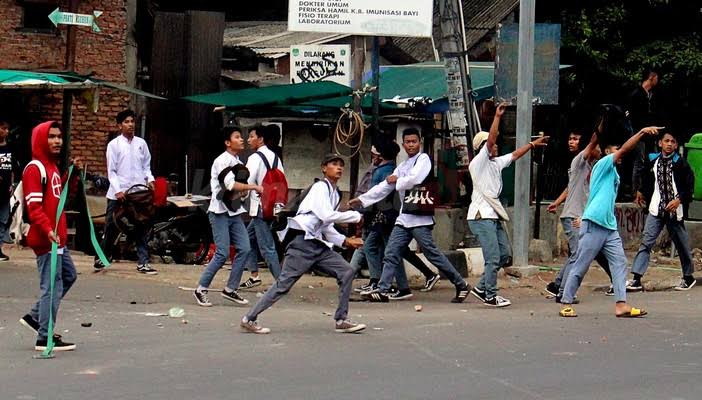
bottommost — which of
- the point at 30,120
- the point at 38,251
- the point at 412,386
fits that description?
the point at 412,386

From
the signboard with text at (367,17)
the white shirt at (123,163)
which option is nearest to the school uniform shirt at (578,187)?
the signboard with text at (367,17)

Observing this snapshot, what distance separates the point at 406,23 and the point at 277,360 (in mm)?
6445

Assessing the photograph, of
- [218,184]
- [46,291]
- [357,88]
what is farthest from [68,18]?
[46,291]

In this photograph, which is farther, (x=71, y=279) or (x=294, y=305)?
(x=294, y=305)

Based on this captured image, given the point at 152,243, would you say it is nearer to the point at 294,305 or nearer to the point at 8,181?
the point at 8,181

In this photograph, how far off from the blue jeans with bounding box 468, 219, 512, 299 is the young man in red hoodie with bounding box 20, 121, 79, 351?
4455mm

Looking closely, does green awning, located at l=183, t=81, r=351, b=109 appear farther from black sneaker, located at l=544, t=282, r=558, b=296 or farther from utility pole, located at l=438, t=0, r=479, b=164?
black sneaker, located at l=544, t=282, r=558, b=296

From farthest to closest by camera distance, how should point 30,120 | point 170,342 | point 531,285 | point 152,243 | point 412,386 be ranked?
point 30,120, point 152,243, point 531,285, point 170,342, point 412,386

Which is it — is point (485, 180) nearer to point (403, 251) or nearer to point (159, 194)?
point (403, 251)

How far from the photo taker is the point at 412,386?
8375mm

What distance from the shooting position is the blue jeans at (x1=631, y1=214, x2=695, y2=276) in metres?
14.2

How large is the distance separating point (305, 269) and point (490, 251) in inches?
103

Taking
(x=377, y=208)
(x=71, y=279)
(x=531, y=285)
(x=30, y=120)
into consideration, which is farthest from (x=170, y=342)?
(x=30, y=120)

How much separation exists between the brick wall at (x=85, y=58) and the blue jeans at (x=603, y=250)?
11172mm
